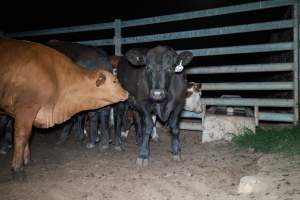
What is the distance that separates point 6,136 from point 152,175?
327cm

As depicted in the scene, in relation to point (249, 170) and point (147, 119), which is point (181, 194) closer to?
point (249, 170)

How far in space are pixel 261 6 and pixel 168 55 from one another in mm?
2670

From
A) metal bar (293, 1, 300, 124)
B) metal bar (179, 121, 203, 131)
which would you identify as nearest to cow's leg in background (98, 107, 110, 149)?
metal bar (179, 121, 203, 131)

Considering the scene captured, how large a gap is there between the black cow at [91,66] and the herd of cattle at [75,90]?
20 mm

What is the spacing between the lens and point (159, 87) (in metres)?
5.59

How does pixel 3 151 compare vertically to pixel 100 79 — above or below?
below

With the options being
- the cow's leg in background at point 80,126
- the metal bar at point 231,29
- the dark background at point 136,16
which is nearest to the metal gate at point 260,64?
the metal bar at point 231,29

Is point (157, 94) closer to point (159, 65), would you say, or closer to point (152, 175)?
point (159, 65)

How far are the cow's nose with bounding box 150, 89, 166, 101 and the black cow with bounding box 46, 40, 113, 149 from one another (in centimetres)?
171

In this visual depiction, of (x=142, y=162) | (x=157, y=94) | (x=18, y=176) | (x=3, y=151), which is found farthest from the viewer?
(x=3, y=151)

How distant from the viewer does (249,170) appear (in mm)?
5023

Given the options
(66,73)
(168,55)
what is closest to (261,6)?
(168,55)

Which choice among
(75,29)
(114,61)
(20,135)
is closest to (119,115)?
(114,61)

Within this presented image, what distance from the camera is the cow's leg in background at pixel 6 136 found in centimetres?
653
